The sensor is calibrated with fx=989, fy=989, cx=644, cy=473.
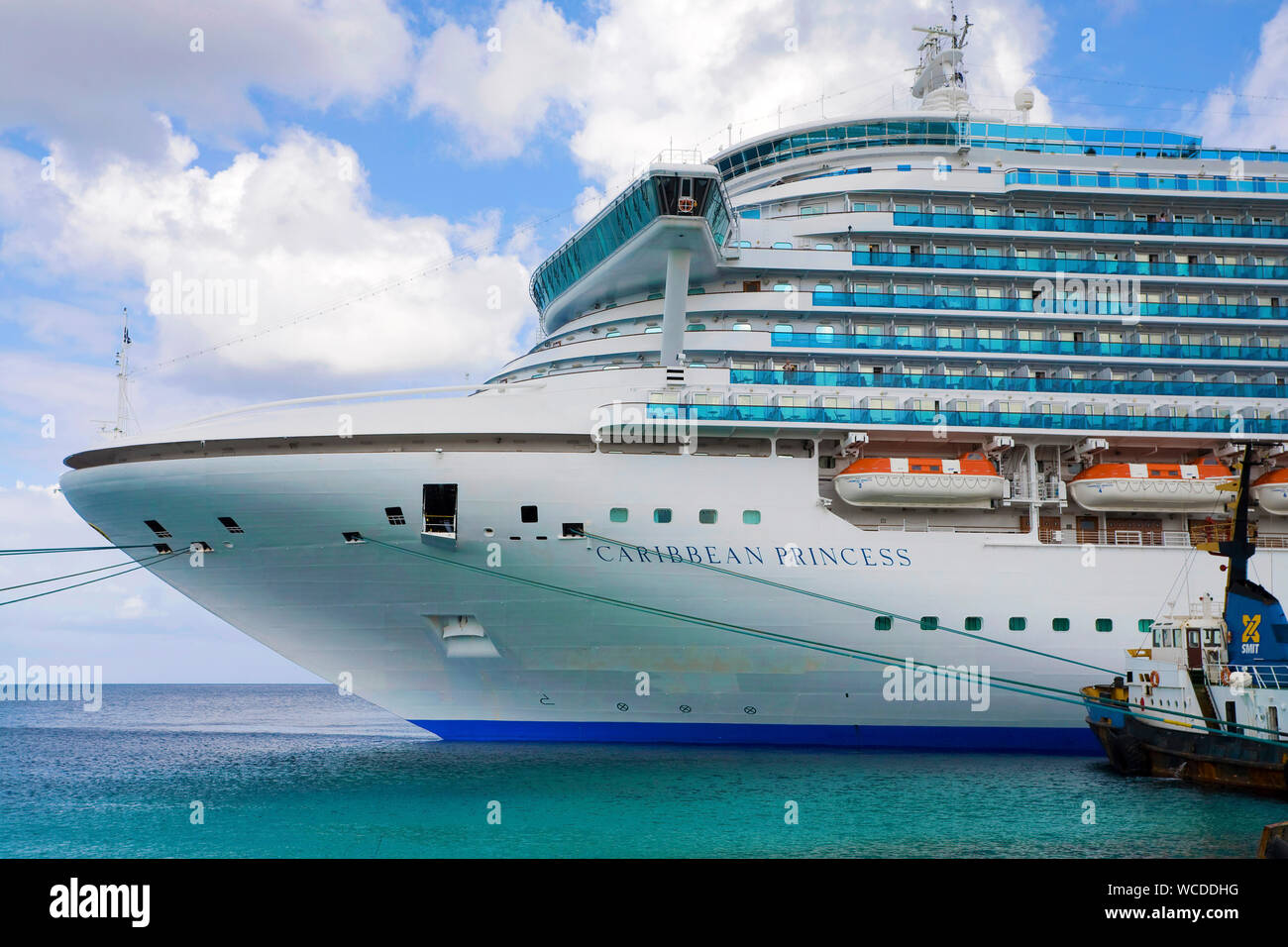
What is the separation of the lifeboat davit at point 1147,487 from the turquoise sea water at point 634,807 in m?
5.57

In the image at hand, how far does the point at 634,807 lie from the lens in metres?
15.6

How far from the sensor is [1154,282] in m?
23.8

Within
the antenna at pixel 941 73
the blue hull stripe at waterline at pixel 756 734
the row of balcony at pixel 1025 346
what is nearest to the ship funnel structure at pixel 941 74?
the antenna at pixel 941 73

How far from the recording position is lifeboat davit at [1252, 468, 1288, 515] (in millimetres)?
21375

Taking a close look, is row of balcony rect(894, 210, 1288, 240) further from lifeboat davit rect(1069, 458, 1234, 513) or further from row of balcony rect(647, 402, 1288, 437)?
lifeboat davit rect(1069, 458, 1234, 513)

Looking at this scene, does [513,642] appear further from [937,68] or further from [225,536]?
[937,68]

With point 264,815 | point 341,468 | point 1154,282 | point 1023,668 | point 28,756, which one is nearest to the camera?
point 264,815

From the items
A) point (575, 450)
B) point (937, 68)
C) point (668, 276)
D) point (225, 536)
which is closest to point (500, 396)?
point (575, 450)

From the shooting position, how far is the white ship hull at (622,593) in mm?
18625

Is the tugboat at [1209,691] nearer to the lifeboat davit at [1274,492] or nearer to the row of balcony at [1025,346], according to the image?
Answer: the lifeboat davit at [1274,492]

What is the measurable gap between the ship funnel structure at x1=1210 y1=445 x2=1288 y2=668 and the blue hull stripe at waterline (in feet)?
12.8

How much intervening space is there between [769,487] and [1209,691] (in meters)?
9.10

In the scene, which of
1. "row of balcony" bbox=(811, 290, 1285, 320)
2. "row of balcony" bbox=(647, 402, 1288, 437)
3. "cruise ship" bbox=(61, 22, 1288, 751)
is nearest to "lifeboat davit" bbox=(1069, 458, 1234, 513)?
"cruise ship" bbox=(61, 22, 1288, 751)

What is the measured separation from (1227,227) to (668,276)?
576 inches
